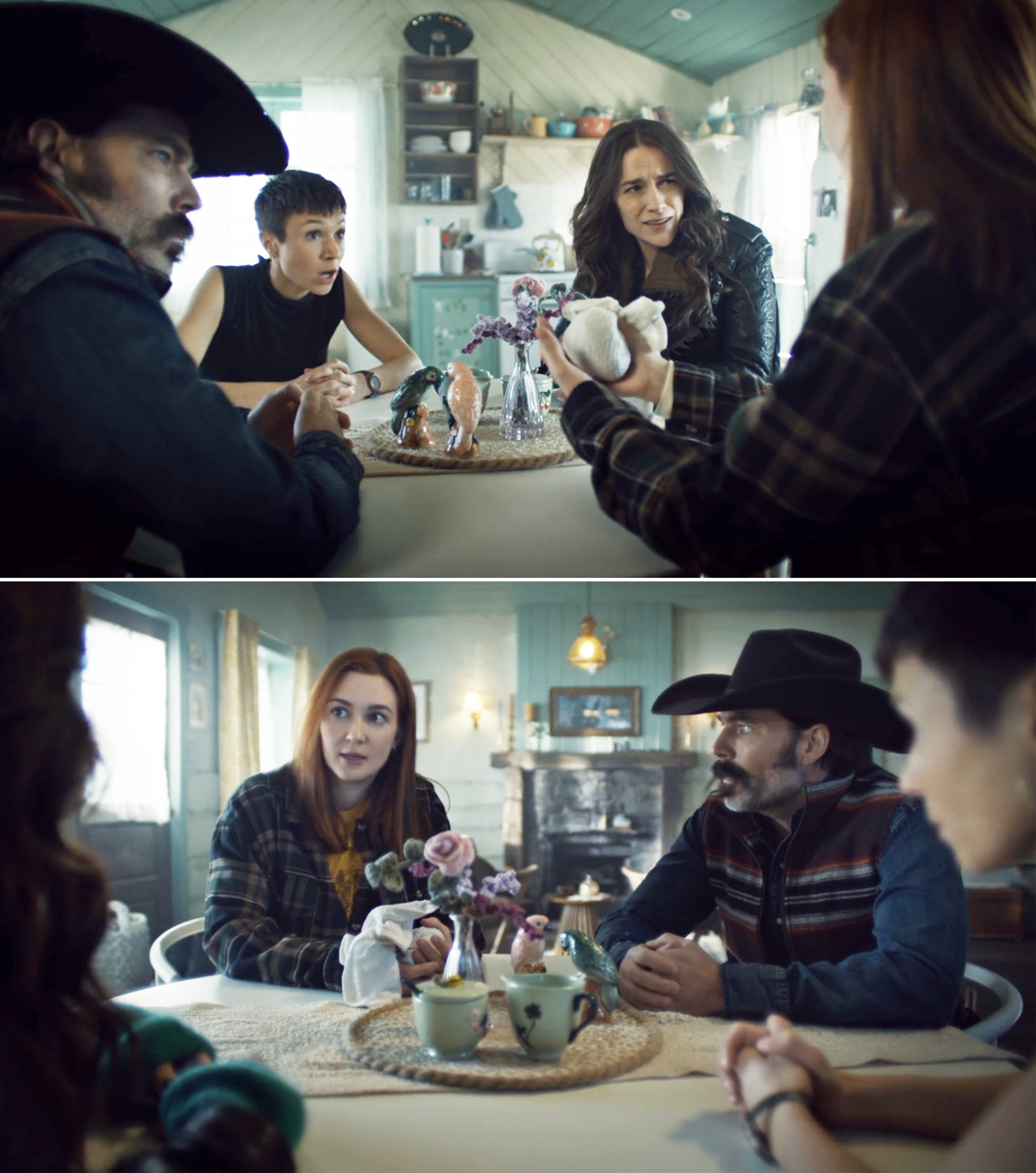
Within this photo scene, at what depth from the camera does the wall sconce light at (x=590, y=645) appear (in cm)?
96

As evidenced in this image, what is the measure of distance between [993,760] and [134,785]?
731 millimetres

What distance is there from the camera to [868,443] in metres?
0.77

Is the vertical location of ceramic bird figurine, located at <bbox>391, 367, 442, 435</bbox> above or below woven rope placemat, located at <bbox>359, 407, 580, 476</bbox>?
above

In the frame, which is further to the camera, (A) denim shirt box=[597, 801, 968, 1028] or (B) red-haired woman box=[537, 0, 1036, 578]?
(A) denim shirt box=[597, 801, 968, 1028]

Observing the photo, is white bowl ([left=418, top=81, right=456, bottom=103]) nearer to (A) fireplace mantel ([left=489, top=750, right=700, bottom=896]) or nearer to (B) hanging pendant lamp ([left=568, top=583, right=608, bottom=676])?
(B) hanging pendant lamp ([left=568, top=583, right=608, bottom=676])

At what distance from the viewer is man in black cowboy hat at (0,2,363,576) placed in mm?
803

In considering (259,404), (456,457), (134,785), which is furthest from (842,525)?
(134,785)

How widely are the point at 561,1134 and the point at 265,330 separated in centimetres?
71

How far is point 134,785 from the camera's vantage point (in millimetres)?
953

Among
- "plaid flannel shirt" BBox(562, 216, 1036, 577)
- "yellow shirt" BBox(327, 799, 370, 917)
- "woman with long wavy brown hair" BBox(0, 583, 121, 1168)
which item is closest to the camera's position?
"plaid flannel shirt" BBox(562, 216, 1036, 577)

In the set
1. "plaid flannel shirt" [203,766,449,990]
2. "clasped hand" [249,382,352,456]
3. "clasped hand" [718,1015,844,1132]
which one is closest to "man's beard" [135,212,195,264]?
"clasped hand" [249,382,352,456]

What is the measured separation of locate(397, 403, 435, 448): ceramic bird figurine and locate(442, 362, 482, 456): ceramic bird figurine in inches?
0.8

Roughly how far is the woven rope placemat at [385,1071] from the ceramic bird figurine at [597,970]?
21 mm

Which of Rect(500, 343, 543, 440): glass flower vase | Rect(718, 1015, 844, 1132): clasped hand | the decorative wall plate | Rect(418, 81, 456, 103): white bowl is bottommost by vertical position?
Rect(718, 1015, 844, 1132): clasped hand
